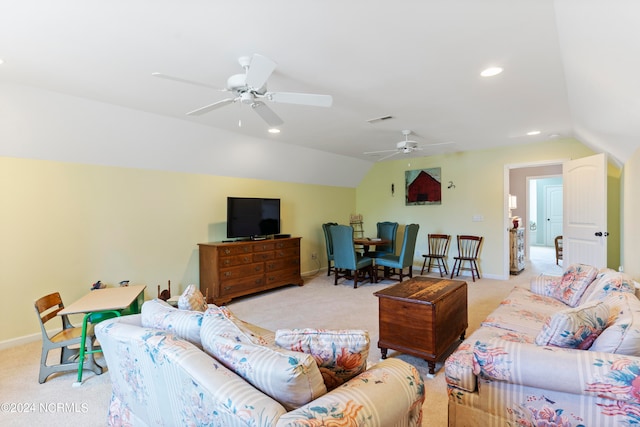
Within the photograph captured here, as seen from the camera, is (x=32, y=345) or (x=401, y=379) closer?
(x=401, y=379)

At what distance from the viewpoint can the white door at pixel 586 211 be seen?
3850mm

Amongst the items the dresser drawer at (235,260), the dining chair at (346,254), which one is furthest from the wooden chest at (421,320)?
the dresser drawer at (235,260)

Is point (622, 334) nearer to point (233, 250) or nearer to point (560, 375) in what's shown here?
point (560, 375)

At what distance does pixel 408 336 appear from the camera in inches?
99.8

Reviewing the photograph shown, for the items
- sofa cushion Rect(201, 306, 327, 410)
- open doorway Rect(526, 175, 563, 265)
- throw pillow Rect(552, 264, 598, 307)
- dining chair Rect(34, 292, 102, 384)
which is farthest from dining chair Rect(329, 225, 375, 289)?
open doorway Rect(526, 175, 563, 265)

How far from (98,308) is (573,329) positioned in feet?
10.4

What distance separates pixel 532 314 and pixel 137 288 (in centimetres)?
362

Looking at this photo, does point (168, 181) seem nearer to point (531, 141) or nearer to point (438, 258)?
point (438, 258)

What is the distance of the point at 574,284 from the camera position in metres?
2.75

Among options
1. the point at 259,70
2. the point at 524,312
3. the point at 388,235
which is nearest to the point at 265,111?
the point at 259,70

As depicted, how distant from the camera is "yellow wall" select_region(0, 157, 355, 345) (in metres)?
3.08

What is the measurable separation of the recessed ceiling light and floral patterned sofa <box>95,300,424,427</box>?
2.45 metres

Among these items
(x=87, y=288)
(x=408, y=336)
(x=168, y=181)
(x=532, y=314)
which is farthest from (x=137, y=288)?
(x=532, y=314)

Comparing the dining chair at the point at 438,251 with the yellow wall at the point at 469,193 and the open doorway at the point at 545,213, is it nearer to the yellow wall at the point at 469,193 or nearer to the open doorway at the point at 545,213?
the yellow wall at the point at 469,193
